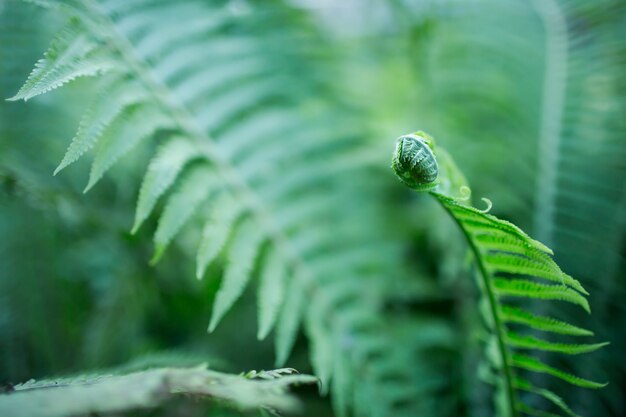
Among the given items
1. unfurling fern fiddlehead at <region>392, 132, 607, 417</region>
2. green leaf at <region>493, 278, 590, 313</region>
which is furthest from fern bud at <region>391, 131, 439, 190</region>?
green leaf at <region>493, 278, 590, 313</region>

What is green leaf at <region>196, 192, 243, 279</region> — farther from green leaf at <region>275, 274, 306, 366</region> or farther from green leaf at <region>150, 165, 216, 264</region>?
green leaf at <region>275, 274, 306, 366</region>

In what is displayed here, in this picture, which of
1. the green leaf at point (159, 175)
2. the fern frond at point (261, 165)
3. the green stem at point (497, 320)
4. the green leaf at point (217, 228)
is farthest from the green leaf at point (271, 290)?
the green stem at point (497, 320)

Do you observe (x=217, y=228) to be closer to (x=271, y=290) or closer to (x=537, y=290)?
(x=271, y=290)

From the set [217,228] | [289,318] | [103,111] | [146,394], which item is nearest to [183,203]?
[217,228]

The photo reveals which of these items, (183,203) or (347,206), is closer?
(183,203)

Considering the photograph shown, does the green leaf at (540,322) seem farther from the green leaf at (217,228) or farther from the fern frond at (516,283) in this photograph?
the green leaf at (217,228)

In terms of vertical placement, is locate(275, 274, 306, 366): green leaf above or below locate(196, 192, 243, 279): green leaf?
below

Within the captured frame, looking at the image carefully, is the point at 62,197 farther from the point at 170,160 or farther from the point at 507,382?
the point at 507,382

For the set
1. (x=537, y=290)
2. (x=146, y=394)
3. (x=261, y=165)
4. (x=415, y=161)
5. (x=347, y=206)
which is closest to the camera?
(x=146, y=394)

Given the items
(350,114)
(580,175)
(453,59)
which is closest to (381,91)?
(453,59)
